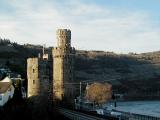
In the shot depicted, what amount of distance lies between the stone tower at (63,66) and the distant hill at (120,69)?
150 feet

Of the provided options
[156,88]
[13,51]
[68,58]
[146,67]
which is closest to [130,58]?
[146,67]

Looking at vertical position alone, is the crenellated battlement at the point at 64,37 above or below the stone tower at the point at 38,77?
above

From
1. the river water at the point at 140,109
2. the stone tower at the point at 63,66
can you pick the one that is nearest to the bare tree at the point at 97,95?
the river water at the point at 140,109

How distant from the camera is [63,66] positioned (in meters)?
41.4

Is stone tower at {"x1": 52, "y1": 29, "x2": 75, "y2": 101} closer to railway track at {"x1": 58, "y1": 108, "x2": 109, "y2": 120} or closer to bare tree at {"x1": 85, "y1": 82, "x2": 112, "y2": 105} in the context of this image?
railway track at {"x1": 58, "y1": 108, "x2": 109, "y2": 120}

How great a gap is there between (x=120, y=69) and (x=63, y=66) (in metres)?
84.7

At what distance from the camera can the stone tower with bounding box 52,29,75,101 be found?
40938mm

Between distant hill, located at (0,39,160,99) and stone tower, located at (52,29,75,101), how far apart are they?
45631mm

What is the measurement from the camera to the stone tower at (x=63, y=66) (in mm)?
40938

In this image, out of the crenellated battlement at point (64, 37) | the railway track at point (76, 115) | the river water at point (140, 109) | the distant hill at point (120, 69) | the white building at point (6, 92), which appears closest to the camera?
the railway track at point (76, 115)

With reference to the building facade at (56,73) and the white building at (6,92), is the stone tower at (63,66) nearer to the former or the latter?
the building facade at (56,73)

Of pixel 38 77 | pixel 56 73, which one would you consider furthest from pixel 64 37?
pixel 38 77

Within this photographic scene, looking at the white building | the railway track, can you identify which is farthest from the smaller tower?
the railway track

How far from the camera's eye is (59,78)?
41219 millimetres
